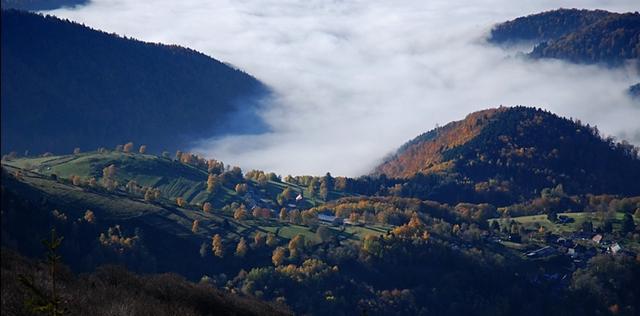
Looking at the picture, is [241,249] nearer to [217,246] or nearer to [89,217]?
[217,246]

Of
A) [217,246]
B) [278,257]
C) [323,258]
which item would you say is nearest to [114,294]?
[217,246]

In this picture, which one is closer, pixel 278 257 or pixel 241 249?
pixel 278 257

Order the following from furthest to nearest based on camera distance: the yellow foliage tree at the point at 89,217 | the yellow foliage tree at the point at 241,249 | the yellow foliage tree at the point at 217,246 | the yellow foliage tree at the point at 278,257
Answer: the yellow foliage tree at the point at 241,249 < the yellow foliage tree at the point at 278,257 < the yellow foliage tree at the point at 217,246 < the yellow foliage tree at the point at 89,217

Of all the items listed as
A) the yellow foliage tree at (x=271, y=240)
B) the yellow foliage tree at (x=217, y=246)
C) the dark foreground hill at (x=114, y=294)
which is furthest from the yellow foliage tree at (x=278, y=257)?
the dark foreground hill at (x=114, y=294)

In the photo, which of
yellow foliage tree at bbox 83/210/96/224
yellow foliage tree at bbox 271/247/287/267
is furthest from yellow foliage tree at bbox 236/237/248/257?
yellow foliage tree at bbox 83/210/96/224

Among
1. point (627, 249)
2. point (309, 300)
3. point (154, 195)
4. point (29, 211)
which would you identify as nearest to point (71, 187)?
point (154, 195)

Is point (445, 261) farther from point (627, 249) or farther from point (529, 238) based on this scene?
point (627, 249)

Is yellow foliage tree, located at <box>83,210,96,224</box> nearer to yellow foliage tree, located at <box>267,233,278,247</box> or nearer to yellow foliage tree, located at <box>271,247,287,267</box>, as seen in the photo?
yellow foliage tree, located at <box>271,247,287,267</box>

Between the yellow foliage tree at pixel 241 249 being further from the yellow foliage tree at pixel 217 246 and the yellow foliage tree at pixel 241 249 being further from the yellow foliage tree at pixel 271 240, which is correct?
the yellow foliage tree at pixel 271 240
